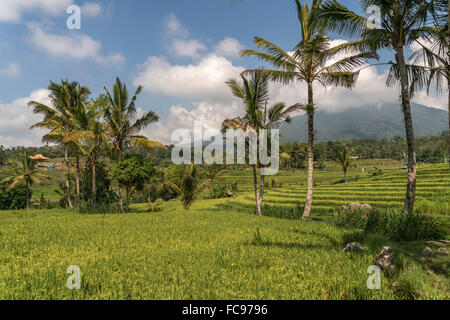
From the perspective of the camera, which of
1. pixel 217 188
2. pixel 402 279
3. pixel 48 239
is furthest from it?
pixel 217 188

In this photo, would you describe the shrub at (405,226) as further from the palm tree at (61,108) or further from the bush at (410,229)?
the palm tree at (61,108)

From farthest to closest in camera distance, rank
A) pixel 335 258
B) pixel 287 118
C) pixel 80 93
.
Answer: pixel 80 93
pixel 287 118
pixel 335 258

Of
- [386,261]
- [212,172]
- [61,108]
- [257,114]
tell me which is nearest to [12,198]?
[61,108]

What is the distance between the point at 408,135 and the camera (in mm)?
8492

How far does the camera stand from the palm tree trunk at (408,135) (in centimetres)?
834

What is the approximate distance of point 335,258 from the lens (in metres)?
4.69

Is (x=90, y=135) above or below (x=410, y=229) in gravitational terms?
above

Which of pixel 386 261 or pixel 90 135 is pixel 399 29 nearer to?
pixel 386 261

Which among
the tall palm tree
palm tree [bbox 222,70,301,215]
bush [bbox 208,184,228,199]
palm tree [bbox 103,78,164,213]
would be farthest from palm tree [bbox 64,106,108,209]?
bush [bbox 208,184,228,199]

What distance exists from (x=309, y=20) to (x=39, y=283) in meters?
13.9

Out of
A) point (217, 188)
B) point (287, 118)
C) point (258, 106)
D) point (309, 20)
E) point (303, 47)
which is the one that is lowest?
point (217, 188)
